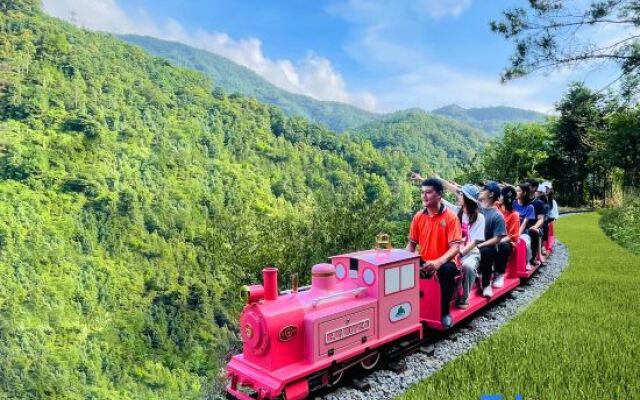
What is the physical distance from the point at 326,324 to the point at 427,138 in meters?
122

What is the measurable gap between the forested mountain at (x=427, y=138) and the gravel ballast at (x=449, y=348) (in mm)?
87803

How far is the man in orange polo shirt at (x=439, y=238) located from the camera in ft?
18.0

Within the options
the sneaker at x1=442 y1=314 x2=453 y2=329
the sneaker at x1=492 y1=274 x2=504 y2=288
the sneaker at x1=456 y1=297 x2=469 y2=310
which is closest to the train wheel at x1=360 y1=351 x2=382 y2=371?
the sneaker at x1=442 y1=314 x2=453 y2=329

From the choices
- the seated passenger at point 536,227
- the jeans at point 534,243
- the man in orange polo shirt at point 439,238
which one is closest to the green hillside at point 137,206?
the seated passenger at point 536,227

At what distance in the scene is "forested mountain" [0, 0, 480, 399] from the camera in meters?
19.2

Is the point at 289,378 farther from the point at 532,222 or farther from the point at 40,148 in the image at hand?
the point at 40,148

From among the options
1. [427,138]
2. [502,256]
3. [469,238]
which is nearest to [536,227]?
[502,256]

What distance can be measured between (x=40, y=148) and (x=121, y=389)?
129ft

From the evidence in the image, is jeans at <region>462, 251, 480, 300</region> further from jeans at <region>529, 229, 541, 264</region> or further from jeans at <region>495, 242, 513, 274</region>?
jeans at <region>529, 229, 541, 264</region>

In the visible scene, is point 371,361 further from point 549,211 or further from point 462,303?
point 549,211

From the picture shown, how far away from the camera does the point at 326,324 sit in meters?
4.29

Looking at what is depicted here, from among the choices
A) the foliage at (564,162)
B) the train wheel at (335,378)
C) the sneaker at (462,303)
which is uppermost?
the foliage at (564,162)

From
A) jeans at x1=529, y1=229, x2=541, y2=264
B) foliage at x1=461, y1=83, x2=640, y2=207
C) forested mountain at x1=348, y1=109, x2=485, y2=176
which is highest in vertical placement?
forested mountain at x1=348, y1=109, x2=485, y2=176

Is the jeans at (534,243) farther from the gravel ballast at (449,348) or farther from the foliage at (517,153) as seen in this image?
the foliage at (517,153)
